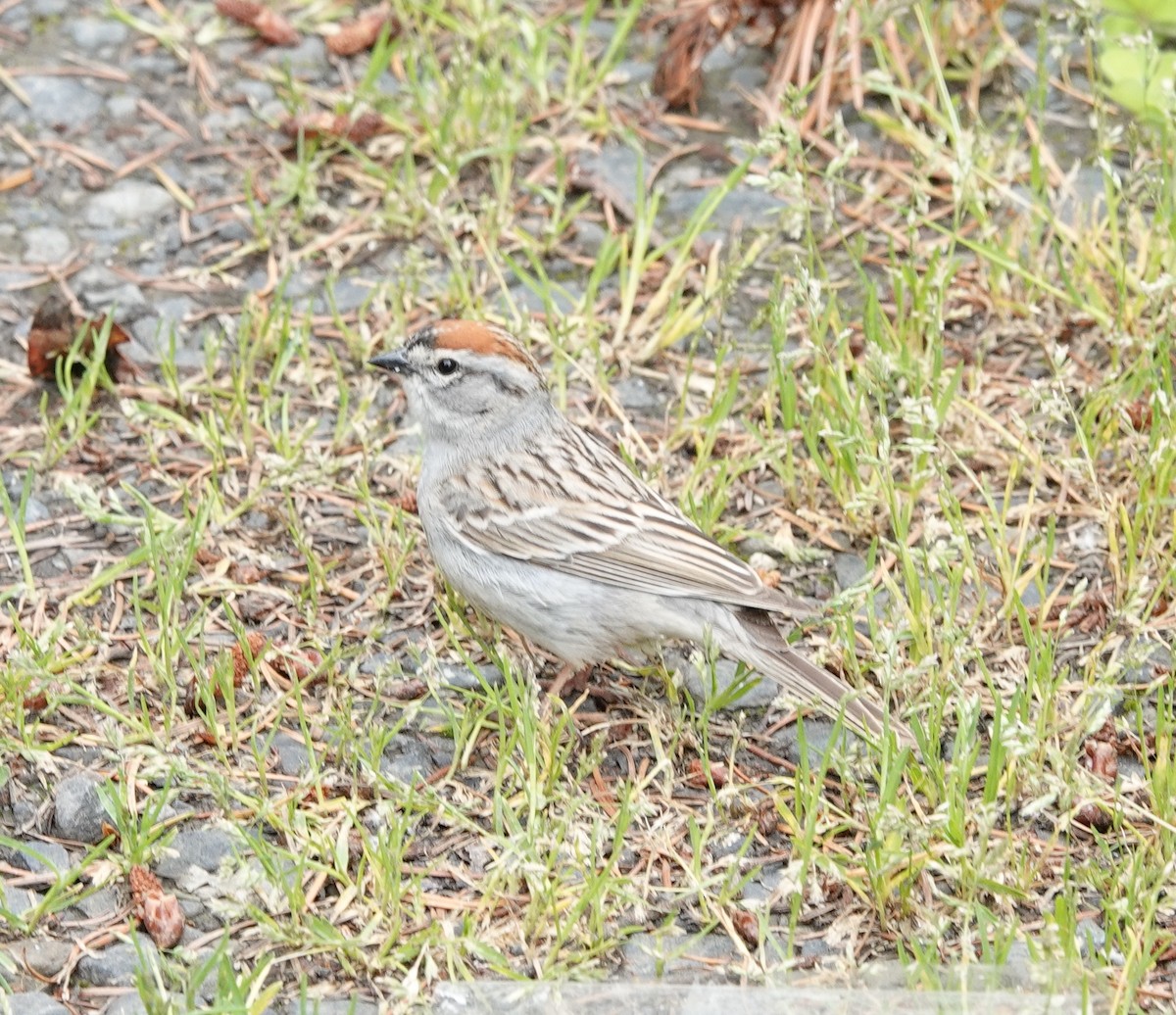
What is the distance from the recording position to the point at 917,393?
5809 mm

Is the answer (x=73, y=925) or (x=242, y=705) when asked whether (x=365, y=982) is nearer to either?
(x=73, y=925)

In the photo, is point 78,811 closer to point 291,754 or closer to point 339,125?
point 291,754

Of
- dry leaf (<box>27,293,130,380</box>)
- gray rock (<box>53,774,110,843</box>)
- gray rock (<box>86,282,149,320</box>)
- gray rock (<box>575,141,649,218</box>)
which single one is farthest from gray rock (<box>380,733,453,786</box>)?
gray rock (<box>575,141,649,218</box>)

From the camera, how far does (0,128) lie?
285 inches

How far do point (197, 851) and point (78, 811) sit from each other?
1.13 ft

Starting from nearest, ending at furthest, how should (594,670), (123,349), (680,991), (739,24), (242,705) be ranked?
(680,991) < (242,705) < (594,670) < (123,349) < (739,24)

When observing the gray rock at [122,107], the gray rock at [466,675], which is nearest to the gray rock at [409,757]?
the gray rock at [466,675]

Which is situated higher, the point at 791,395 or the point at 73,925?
the point at 791,395

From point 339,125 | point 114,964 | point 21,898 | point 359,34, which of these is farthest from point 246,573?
point 359,34

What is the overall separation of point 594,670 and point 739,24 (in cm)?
359

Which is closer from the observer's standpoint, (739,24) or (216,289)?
(216,289)

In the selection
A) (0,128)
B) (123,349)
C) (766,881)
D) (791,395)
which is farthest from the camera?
(0,128)

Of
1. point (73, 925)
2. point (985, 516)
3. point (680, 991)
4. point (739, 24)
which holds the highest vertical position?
point (739, 24)

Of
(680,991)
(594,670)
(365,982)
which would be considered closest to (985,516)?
(594,670)
